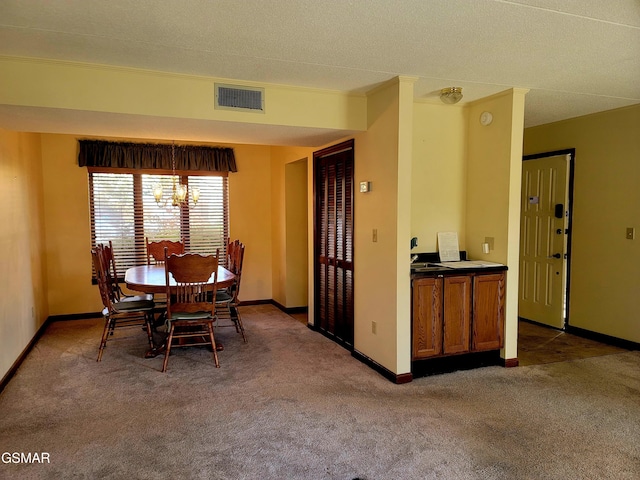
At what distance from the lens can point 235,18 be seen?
232 cm

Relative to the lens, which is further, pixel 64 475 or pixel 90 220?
pixel 90 220

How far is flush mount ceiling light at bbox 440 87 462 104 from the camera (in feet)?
11.8

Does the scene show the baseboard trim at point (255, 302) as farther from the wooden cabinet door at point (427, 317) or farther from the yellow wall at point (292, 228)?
the wooden cabinet door at point (427, 317)

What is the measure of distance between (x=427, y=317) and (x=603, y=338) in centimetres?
242

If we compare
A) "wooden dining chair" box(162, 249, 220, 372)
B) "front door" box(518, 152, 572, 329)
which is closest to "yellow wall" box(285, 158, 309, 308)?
"wooden dining chair" box(162, 249, 220, 372)

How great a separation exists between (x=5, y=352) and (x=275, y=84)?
323cm

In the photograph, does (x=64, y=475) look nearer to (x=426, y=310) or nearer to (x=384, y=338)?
(x=384, y=338)

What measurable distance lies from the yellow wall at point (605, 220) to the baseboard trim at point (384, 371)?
260 centimetres

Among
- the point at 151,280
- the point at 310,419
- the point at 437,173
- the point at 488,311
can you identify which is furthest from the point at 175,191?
the point at 488,311

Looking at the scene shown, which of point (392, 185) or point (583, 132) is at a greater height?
point (583, 132)

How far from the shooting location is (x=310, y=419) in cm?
289

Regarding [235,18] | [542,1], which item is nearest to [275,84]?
[235,18]

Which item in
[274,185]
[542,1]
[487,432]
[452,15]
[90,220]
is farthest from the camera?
[274,185]

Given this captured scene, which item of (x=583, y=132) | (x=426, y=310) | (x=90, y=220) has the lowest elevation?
(x=426, y=310)
